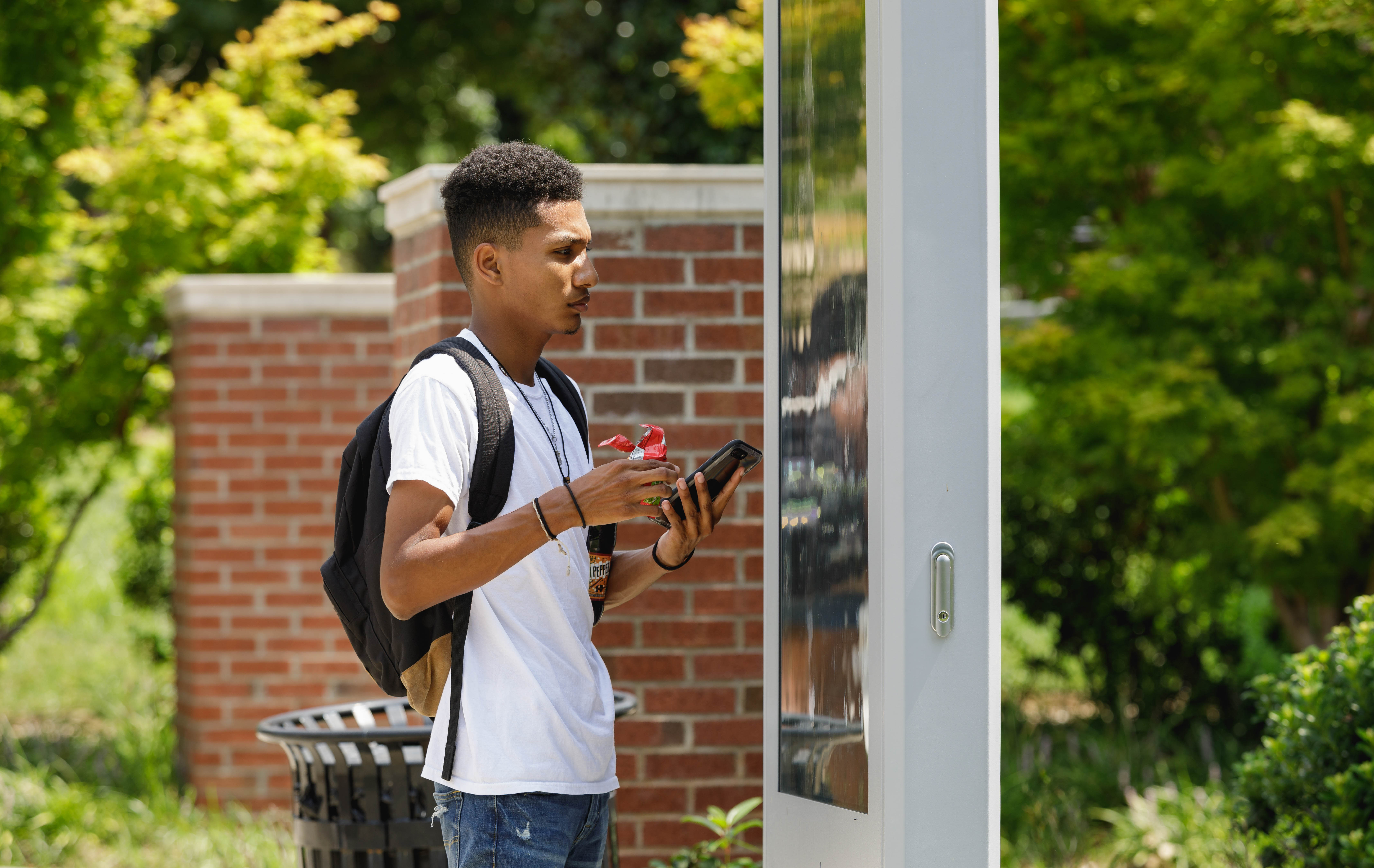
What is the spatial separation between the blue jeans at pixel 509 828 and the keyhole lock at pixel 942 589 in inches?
25.6

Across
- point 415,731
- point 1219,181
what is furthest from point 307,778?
point 1219,181

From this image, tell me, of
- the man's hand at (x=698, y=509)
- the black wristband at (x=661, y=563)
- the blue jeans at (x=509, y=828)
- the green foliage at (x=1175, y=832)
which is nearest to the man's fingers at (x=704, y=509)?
the man's hand at (x=698, y=509)

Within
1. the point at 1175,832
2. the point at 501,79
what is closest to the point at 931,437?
the point at 1175,832

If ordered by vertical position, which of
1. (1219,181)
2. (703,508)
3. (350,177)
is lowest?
(703,508)

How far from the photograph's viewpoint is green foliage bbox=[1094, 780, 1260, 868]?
4.63m

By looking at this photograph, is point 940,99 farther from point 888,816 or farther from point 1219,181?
point 1219,181

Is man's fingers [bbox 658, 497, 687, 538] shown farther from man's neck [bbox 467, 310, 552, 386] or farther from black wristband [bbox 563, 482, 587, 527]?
man's neck [bbox 467, 310, 552, 386]

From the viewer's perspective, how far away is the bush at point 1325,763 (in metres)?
3.40

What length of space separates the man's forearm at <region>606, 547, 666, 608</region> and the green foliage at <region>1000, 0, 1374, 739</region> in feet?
11.3

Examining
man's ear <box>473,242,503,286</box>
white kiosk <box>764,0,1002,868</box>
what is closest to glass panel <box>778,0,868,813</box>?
white kiosk <box>764,0,1002,868</box>

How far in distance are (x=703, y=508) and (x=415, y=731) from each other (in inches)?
45.5

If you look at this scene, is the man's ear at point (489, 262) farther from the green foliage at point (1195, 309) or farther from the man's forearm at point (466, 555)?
the green foliage at point (1195, 309)

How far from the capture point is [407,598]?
194cm

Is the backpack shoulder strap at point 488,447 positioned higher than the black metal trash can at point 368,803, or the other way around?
the backpack shoulder strap at point 488,447
